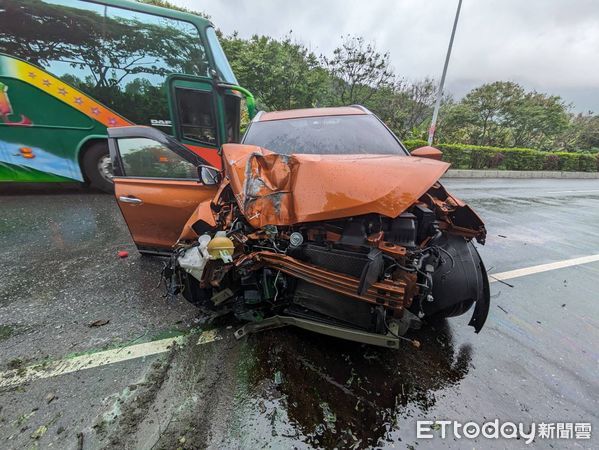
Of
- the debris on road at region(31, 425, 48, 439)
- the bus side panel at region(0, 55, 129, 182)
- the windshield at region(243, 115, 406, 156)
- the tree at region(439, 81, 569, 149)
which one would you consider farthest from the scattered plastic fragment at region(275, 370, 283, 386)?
the tree at region(439, 81, 569, 149)

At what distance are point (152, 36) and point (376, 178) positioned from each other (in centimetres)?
639

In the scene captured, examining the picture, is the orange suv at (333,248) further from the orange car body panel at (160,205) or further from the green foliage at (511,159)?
the green foliage at (511,159)

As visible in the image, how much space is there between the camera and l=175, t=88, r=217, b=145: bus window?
20.4ft

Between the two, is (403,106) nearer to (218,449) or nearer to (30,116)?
(30,116)

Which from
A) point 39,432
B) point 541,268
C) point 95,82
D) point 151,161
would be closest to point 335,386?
point 39,432

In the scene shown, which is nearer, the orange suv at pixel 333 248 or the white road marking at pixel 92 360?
the orange suv at pixel 333 248

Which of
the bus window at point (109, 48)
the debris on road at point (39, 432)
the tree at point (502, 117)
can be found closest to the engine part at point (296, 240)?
the debris on road at point (39, 432)

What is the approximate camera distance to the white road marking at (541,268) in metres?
3.59

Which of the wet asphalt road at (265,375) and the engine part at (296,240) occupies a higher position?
the engine part at (296,240)

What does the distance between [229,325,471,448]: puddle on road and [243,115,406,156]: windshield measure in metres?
1.70

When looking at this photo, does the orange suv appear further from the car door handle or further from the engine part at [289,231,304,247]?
the car door handle

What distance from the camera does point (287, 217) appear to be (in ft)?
6.03

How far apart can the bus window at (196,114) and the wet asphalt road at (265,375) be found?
3912 mm

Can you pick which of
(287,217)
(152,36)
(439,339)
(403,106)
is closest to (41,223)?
(152,36)
